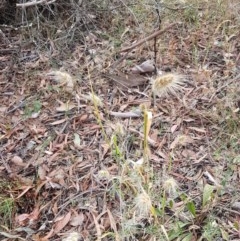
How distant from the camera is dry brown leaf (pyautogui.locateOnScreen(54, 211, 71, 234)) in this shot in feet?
5.81

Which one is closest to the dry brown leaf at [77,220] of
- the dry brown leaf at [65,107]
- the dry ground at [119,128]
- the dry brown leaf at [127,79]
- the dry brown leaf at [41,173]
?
the dry ground at [119,128]

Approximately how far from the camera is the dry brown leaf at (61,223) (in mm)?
1771

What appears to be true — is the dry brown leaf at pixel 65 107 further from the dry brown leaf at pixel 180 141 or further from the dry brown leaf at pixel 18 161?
the dry brown leaf at pixel 180 141

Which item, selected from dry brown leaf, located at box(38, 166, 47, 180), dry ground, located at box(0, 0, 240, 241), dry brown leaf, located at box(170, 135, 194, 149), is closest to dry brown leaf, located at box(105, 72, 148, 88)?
dry ground, located at box(0, 0, 240, 241)

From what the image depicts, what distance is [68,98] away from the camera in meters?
2.36

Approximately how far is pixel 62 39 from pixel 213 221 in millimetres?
1530

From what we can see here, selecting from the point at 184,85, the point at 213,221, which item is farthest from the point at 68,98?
the point at 213,221

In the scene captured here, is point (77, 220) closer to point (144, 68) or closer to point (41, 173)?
point (41, 173)

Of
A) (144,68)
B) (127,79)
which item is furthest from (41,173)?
(144,68)

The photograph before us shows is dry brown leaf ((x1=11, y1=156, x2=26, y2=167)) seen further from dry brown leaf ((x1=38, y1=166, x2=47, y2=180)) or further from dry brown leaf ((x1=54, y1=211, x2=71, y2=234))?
dry brown leaf ((x1=54, y1=211, x2=71, y2=234))

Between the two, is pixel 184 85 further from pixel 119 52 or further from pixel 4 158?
pixel 4 158

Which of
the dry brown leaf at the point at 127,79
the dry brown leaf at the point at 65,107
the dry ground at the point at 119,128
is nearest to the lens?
the dry ground at the point at 119,128

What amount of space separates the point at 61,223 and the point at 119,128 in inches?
17.8

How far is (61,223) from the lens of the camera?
179 cm
